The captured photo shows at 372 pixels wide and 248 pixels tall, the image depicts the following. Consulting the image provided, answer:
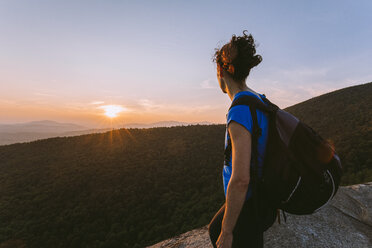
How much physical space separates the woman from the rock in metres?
2.40

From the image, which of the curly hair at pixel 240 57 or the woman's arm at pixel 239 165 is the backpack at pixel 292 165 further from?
the curly hair at pixel 240 57

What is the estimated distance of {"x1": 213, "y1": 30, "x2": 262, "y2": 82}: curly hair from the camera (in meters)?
1.46

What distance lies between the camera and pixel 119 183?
44.7 ft

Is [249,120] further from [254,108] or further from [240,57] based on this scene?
[240,57]

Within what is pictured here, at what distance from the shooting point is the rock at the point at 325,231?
3.21 meters

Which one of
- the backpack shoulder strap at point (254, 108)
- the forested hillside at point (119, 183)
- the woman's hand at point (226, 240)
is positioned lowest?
the forested hillside at point (119, 183)

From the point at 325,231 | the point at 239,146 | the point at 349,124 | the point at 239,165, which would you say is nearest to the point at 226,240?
the point at 239,165

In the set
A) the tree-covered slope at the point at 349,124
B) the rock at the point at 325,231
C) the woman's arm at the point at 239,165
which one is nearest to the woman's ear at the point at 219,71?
the woman's arm at the point at 239,165

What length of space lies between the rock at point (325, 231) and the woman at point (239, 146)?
240 cm

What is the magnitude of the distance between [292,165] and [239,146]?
0.36m

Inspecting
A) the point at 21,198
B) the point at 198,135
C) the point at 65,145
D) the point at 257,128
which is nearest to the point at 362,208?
the point at 257,128

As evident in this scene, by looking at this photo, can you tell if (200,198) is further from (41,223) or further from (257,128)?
(257,128)

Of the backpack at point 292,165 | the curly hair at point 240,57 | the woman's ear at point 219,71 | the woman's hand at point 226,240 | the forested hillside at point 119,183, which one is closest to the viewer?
the backpack at point 292,165

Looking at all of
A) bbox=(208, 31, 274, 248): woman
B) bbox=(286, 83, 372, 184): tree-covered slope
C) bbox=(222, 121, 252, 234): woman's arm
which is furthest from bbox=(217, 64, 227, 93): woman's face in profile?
bbox=(286, 83, 372, 184): tree-covered slope
